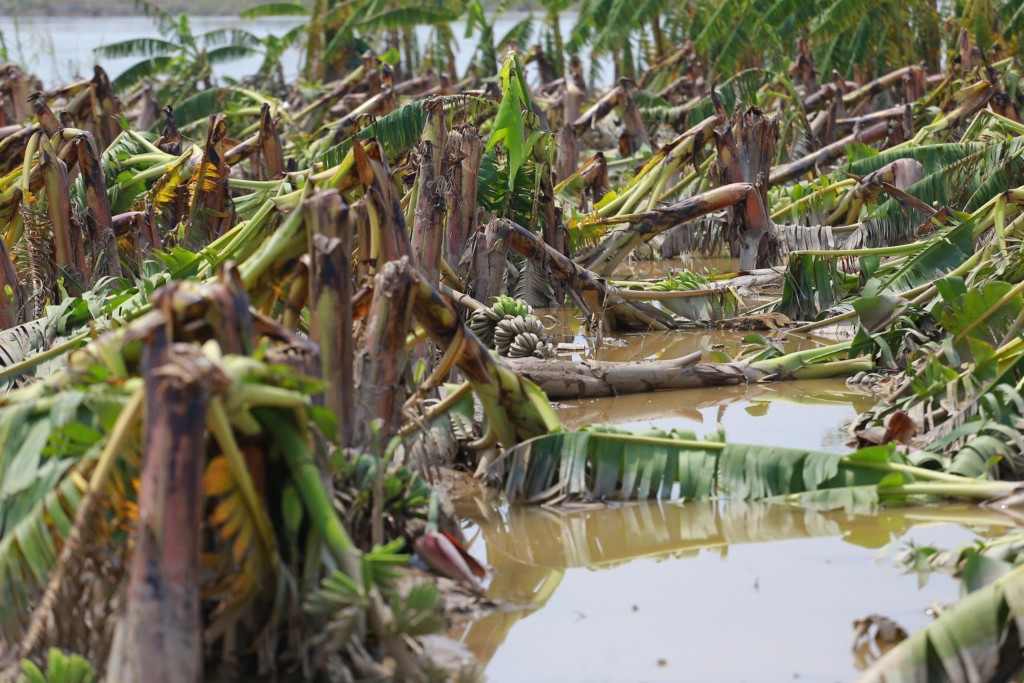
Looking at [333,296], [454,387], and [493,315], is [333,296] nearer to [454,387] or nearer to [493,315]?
[454,387]

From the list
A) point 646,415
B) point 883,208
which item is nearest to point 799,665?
point 646,415

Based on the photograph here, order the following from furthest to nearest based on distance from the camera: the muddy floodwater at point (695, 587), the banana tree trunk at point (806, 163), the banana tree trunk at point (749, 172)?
the banana tree trunk at point (806, 163) → the banana tree trunk at point (749, 172) → the muddy floodwater at point (695, 587)

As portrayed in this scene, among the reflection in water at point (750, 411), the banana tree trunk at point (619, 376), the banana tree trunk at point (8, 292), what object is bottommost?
the reflection in water at point (750, 411)

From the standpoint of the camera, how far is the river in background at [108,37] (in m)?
25.1

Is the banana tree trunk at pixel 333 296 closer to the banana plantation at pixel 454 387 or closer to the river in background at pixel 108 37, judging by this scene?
the banana plantation at pixel 454 387

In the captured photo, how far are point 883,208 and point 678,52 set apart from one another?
11.3 meters

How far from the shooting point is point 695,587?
3.75 meters

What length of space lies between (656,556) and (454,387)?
122 cm

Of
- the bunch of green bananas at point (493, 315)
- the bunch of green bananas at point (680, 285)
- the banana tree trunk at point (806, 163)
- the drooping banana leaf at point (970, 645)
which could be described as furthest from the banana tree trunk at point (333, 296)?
the banana tree trunk at point (806, 163)

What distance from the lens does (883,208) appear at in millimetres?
8219

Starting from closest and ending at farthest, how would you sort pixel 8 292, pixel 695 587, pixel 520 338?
pixel 695 587, pixel 8 292, pixel 520 338

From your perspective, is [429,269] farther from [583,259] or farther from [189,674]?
[189,674]

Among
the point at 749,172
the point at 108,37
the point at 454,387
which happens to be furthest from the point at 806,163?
the point at 108,37

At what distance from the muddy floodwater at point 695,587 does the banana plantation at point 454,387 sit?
0.08ft
